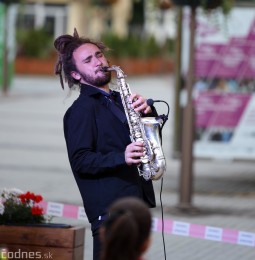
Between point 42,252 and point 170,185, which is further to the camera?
point 170,185

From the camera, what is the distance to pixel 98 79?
5.59 metres

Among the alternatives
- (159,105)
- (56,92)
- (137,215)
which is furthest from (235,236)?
(56,92)

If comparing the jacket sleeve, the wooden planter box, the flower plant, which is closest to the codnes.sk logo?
the wooden planter box

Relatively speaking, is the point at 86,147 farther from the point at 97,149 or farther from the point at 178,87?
the point at 178,87

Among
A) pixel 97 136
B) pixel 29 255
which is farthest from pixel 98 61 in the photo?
pixel 29 255

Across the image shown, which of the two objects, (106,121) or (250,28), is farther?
(250,28)

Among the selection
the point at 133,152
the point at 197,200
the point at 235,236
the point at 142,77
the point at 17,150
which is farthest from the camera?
the point at 142,77

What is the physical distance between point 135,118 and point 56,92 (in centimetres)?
2943

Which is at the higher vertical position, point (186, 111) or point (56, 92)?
point (186, 111)

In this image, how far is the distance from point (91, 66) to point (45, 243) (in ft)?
3.71

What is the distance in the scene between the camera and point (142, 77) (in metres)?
47.9

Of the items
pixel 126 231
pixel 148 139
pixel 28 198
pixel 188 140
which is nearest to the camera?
pixel 126 231

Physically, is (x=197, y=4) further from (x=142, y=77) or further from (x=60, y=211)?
(x=142, y=77)

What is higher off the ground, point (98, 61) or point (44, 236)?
point (98, 61)
